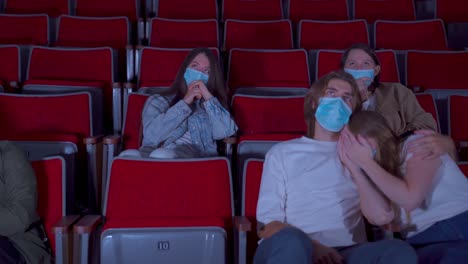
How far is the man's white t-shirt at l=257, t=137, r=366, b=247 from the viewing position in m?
0.96

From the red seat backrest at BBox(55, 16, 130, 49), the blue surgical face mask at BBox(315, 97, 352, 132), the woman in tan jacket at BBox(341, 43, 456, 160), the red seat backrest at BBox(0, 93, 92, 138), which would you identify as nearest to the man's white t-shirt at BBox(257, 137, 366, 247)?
the blue surgical face mask at BBox(315, 97, 352, 132)

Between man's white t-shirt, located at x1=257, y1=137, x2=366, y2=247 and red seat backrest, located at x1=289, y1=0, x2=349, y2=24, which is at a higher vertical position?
red seat backrest, located at x1=289, y1=0, x2=349, y2=24

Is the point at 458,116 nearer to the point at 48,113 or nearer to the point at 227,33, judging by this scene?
the point at 227,33

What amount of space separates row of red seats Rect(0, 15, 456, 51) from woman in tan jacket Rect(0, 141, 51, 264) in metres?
1.09

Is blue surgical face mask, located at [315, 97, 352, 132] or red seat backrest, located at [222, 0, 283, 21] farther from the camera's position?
red seat backrest, located at [222, 0, 283, 21]

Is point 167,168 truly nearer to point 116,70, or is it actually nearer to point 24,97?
point 24,97

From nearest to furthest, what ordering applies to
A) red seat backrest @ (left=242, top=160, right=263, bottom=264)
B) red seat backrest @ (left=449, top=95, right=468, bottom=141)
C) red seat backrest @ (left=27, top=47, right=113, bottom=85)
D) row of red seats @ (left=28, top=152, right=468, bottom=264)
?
row of red seats @ (left=28, top=152, right=468, bottom=264), red seat backrest @ (left=242, top=160, right=263, bottom=264), red seat backrest @ (left=449, top=95, right=468, bottom=141), red seat backrest @ (left=27, top=47, right=113, bottom=85)

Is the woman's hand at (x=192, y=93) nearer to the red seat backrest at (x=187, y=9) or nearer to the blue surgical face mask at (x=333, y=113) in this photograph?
the blue surgical face mask at (x=333, y=113)

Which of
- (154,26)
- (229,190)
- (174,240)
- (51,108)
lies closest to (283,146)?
(229,190)

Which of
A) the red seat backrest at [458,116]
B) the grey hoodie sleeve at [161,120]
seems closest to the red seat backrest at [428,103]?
the red seat backrest at [458,116]

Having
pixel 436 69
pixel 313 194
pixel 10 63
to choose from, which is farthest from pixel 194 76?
pixel 436 69

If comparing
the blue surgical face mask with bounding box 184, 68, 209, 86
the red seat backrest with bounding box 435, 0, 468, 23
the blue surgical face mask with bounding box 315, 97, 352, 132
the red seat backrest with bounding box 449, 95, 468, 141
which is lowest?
the red seat backrest with bounding box 449, 95, 468, 141

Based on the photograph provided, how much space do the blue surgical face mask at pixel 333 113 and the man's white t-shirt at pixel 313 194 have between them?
0.05 meters

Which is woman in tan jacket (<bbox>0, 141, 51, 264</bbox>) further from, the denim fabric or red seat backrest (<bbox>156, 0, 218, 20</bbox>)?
red seat backrest (<bbox>156, 0, 218, 20</bbox>)
